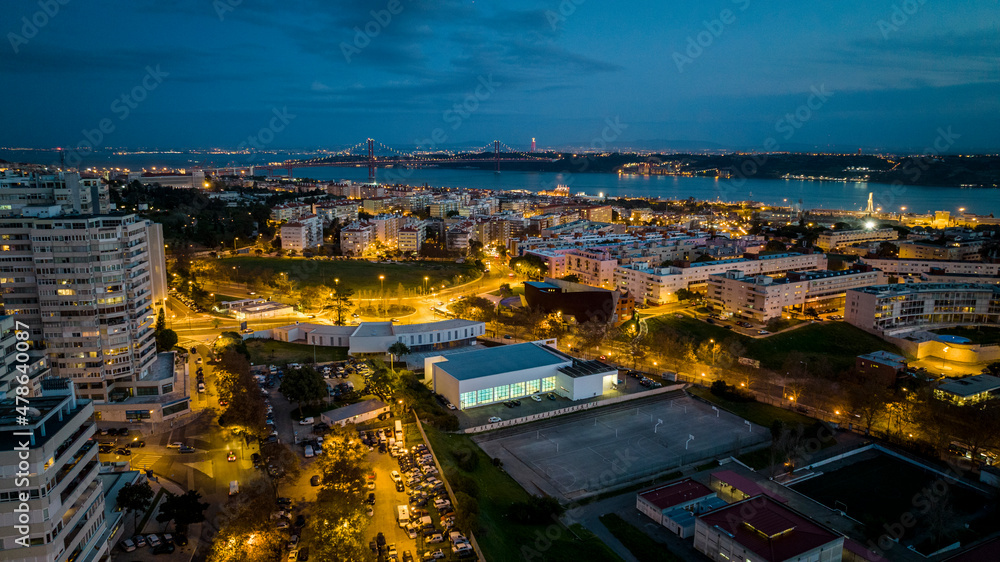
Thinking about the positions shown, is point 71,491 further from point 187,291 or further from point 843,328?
point 843,328

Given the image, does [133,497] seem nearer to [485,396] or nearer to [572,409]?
[485,396]

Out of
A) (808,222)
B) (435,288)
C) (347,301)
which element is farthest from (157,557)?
(808,222)

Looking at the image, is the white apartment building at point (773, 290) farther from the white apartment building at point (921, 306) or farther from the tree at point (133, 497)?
the tree at point (133, 497)

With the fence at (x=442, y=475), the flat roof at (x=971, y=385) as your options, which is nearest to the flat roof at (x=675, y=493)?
the fence at (x=442, y=475)

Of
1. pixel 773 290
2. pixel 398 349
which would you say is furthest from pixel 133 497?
pixel 773 290

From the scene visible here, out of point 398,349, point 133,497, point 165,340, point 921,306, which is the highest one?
point 921,306

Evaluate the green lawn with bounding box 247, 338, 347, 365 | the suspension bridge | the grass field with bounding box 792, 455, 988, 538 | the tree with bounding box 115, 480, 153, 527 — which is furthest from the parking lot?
the suspension bridge
